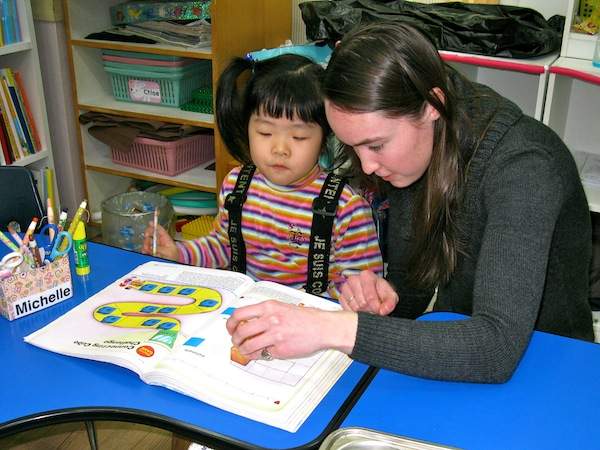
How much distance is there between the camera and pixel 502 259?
0.93 m

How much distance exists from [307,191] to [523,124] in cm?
62

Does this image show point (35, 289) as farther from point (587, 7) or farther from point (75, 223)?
point (587, 7)

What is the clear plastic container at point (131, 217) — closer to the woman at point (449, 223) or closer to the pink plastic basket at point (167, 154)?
the pink plastic basket at point (167, 154)

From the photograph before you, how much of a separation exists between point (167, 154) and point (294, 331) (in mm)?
2084

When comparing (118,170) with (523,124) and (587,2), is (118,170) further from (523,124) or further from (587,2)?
(523,124)

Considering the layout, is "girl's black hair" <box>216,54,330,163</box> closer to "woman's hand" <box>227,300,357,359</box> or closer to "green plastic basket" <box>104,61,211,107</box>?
"woman's hand" <box>227,300,357,359</box>

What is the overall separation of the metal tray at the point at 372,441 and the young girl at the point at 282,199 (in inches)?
29.8

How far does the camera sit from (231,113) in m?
1.59

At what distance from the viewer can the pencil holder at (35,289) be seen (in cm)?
113

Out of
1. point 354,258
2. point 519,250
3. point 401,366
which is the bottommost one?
point 354,258

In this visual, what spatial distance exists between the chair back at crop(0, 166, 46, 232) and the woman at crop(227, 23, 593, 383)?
89 cm

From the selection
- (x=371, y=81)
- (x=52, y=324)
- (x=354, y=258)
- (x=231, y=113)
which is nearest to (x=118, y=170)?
(x=231, y=113)

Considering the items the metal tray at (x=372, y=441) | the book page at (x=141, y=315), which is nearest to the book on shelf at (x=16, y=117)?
the book page at (x=141, y=315)

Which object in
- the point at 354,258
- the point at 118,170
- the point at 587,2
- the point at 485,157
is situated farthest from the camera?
the point at 118,170
